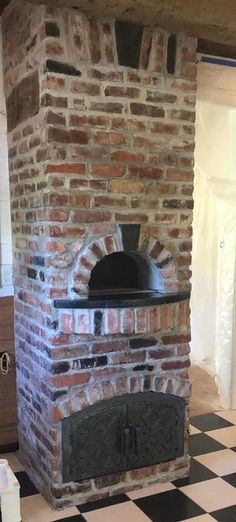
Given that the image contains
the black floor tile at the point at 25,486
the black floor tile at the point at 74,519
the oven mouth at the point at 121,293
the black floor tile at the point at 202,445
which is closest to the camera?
the black floor tile at the point at 74,519

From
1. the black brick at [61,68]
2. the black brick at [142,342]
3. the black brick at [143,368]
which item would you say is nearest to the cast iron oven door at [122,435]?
the black brick at [143,368]

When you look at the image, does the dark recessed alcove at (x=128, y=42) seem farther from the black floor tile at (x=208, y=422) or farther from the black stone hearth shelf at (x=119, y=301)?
the black floor tile at (x=208, y=422)

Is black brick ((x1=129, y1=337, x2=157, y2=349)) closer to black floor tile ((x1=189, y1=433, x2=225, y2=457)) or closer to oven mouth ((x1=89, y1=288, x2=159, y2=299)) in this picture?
oven mouth ((x1=89, y1=288, x2=159, y2=299))

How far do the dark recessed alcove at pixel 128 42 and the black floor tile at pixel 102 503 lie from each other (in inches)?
77.5

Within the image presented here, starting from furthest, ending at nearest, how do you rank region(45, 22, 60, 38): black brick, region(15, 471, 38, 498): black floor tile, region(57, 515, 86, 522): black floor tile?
1. region(15, 471, 38, 498): black floor tile
2. region(57, 515, 86, 522): black floor tile
3. region(45, 22, 60, 38): black brick

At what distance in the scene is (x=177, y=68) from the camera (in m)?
2.24

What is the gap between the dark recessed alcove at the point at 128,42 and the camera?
6.89ft

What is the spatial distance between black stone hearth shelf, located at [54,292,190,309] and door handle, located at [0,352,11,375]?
2.27 ft

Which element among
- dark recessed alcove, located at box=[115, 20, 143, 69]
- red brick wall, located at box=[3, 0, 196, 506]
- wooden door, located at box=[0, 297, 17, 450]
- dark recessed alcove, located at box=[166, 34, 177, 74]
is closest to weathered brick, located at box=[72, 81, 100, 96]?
red brick wall, located at box=[3, 0, 196, 506]

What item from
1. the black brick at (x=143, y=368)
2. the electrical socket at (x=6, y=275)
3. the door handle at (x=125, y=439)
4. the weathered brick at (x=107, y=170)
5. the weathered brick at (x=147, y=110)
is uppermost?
the weathered brick at (x=147, y=110)

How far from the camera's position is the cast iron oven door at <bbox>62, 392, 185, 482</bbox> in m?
2.16

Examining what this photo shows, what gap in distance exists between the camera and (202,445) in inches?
109

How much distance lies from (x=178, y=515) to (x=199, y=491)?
0.76 ft

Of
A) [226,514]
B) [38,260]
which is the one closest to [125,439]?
[226,514]
